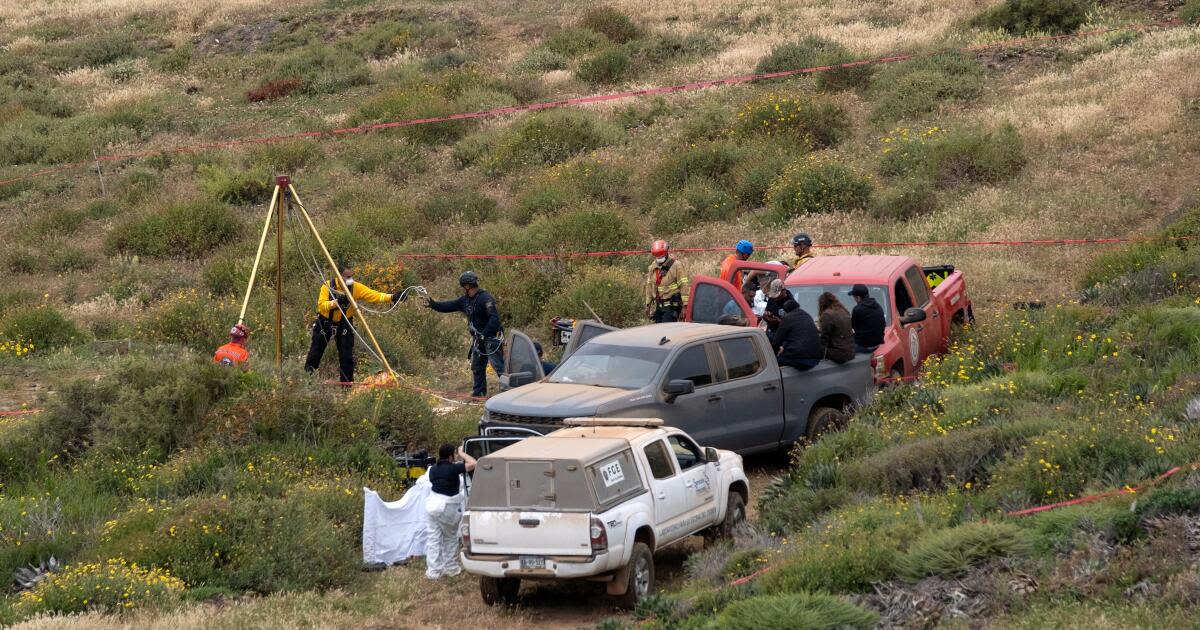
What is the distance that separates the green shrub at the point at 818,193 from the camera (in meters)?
25.0

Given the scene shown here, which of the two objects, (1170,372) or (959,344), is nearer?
(1170,372)

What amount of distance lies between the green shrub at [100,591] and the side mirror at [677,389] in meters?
4.59

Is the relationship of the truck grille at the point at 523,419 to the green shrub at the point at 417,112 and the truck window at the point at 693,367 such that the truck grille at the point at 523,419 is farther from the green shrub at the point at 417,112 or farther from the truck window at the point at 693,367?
the green shrub at the point at 417,112

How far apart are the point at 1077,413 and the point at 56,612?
28.9ft

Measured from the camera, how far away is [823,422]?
13852 mm

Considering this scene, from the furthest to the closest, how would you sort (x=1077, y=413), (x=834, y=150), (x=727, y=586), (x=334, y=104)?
(x=334, y=104), (x=834, y=150), (x=1077, y=413), (x=727, y=586)

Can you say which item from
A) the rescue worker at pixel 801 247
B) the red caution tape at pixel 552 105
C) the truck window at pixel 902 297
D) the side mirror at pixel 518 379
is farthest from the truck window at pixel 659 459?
the red caution tape at pixel 552 105

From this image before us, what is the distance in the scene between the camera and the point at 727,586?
9.50 metres

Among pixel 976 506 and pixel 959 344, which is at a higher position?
pixel 976 506

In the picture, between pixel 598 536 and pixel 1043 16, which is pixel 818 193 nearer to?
pixel 1043 16

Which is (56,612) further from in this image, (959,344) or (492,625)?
(959,344)

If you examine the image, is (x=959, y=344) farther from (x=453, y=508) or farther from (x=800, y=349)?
(x=453, y=508)

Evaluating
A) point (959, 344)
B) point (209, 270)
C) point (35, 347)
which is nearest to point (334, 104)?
point (209, 270)

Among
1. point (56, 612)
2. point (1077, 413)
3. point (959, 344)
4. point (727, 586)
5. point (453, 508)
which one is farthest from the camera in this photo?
point (959, 344)
